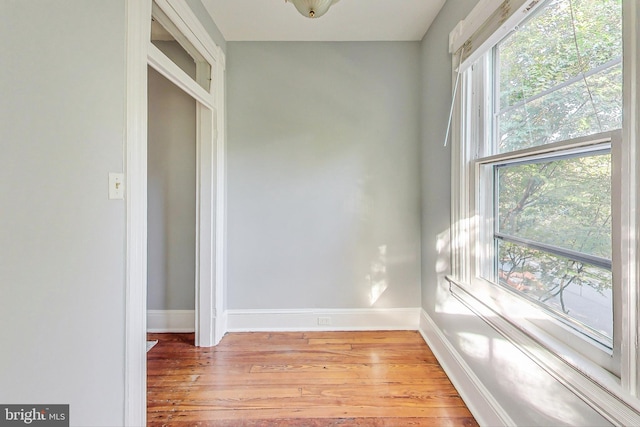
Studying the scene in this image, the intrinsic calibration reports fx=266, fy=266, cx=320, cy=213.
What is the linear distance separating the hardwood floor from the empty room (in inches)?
0.7

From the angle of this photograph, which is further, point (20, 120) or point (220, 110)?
point (220, 110)

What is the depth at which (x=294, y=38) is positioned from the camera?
2359 millimetres

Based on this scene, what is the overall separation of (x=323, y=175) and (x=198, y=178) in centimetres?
106

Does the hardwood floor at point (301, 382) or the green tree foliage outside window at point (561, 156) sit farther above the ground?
the green tree foliage outside window at point (561, 156)

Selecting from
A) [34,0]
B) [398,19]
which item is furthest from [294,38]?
[34,0]

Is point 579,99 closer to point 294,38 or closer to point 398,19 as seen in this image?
point 398,19

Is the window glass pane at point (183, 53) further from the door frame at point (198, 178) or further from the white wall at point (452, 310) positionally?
the white wall at point (452, 310)

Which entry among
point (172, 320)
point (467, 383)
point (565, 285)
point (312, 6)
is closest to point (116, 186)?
point (312, 6)

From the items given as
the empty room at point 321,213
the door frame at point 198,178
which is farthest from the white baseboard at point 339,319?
the door frame at point 198,178

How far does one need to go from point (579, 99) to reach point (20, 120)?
1889mm

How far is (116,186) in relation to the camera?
1.13 metres

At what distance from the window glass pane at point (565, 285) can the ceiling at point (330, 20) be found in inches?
72.3

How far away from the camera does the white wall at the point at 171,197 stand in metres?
2.40

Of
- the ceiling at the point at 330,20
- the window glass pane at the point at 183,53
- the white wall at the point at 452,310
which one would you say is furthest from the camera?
the ceiling at the point at 330,20
